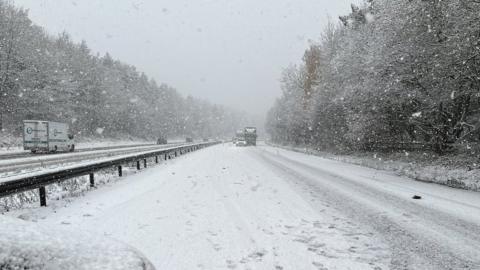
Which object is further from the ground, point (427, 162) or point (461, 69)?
point (461, 69)

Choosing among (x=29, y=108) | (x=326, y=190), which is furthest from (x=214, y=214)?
(x=29, y=108)

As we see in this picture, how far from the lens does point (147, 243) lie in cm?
594

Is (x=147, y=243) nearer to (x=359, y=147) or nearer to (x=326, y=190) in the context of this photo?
(x=326, y=190)

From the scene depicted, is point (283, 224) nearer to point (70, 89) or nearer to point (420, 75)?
point (420, 75)

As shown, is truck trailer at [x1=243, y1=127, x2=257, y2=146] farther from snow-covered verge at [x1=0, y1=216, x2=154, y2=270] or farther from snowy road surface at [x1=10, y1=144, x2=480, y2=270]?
snow-covered verge at [x1=0, y1=216, x2=154, y2=270]

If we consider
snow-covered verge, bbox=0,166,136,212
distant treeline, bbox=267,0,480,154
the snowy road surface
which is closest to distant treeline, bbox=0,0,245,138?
snow-covered verge, bbox=0,166,136,212

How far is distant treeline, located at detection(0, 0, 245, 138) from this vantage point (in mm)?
42969

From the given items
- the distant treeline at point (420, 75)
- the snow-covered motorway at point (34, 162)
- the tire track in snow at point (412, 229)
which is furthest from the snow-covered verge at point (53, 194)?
the distant treeline at point (420, 75)

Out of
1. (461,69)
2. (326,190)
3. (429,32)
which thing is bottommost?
(326,190)

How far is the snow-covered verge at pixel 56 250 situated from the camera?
2.10m

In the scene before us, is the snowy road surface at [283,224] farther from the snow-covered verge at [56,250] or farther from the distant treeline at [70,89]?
the distant treeline at [70,89]

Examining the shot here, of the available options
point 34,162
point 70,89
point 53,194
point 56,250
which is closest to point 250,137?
point 70,89

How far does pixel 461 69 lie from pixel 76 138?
56724mm

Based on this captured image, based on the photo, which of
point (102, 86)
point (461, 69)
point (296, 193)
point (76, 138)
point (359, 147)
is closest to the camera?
point (296, 193)
